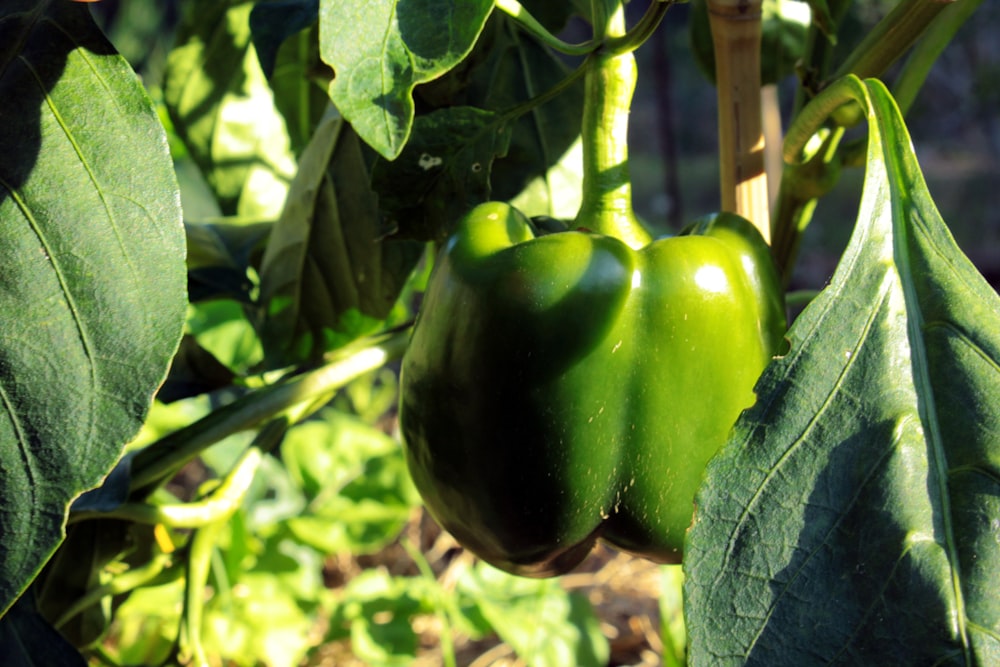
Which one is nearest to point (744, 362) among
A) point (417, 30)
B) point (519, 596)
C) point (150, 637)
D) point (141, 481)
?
point (417, 30)

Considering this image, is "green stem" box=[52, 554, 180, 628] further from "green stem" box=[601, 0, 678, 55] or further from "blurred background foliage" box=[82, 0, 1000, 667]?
"green stem" box=[601, 0, 678, 55]

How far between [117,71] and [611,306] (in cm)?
22

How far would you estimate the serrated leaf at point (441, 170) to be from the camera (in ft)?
1.51

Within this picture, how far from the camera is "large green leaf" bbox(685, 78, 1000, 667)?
324mm

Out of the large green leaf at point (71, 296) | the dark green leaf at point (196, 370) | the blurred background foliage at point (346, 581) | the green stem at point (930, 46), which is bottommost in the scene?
the blurred background foliage at point (346, 581)

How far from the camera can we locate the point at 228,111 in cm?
74

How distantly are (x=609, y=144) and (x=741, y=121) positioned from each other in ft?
0.27

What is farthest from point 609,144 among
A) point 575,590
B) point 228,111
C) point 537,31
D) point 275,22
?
point 575,590

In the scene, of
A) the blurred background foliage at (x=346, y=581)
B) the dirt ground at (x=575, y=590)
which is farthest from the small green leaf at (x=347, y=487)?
the dirt ground at (x=575, y=590)

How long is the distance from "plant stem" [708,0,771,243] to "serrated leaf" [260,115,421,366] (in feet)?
0.65

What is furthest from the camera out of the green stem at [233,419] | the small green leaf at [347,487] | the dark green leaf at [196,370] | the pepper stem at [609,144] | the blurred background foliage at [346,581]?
the small green leaf at [347,487]

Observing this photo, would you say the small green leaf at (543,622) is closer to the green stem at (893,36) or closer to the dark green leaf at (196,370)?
the dark green leaf at (196,370)

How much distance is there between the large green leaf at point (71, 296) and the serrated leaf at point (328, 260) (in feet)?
0.67

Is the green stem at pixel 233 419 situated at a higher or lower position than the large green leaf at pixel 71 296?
lower
